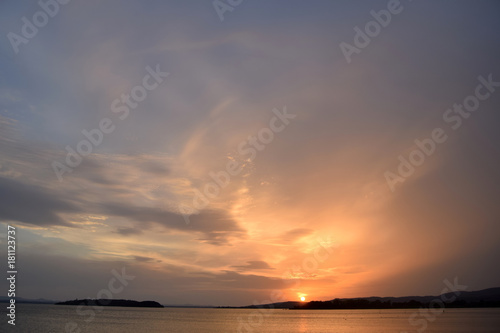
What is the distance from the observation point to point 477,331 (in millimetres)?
65875

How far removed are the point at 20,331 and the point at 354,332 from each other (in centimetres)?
6302

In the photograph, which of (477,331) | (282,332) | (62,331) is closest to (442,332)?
(477,331)

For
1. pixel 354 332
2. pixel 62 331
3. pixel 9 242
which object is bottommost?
pixel 354 332

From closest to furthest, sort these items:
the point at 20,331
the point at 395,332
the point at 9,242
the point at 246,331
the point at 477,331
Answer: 1. the point at 9,242
2. the point at 20,331
3. the point at 477,331
4. the point at 395,332
5. the point at 246,331

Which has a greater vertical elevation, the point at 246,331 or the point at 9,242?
the point at 9,242

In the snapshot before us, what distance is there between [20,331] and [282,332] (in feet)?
157

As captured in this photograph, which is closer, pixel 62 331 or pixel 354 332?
pixel 62 331

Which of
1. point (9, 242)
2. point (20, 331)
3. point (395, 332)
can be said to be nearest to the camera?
point (9, 242)

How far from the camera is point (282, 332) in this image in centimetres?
7775

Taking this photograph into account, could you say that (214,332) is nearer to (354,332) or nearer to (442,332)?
(354,332)

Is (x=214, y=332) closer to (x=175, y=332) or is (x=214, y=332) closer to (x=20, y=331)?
(x=175, y=332)

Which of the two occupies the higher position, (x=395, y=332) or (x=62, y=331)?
(x=62, y=331)

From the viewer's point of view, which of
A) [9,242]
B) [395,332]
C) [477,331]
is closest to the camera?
[9,242]

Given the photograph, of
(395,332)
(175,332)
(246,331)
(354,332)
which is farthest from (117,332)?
(395,332)
